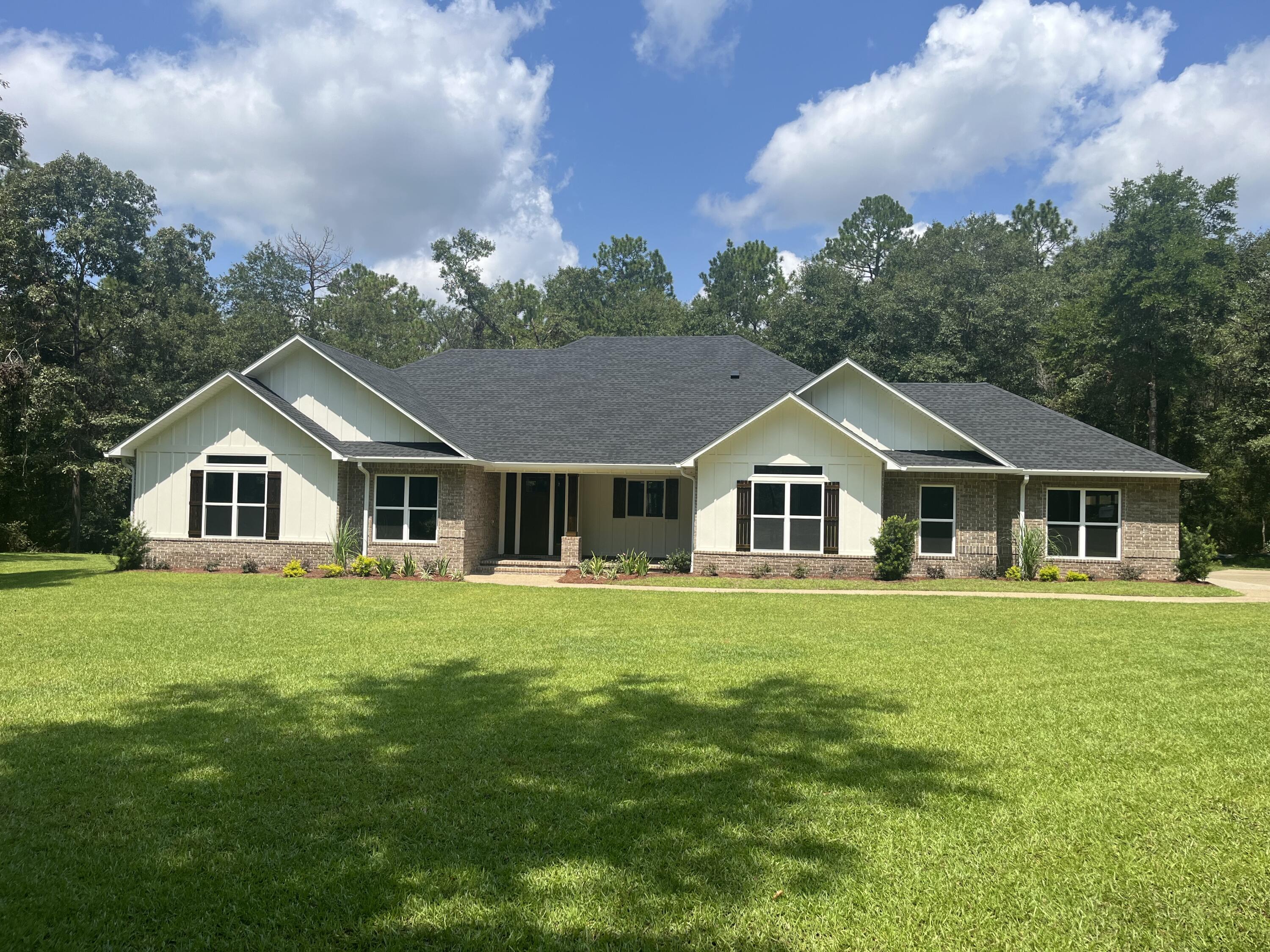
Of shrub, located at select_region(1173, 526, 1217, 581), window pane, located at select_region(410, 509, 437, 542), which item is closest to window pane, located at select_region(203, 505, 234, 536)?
window pane, located at select_region(410, 509, 437, 542)

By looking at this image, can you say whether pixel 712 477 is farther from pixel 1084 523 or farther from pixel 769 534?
pixel 1084 523

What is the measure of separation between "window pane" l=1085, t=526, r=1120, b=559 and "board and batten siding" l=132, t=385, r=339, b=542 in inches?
743

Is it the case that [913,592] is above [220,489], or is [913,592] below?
below

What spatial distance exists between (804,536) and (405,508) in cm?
994

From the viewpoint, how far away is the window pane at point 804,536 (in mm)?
19250

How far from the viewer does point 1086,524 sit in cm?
1959

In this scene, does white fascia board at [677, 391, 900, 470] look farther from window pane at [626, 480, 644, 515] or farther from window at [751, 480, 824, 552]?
window pane at [626, 480, 644, 515]

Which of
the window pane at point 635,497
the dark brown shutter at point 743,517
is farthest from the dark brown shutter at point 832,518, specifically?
the window pane at point 635,497

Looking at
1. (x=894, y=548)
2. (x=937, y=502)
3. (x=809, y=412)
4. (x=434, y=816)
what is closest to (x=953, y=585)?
(x=894, y=548)

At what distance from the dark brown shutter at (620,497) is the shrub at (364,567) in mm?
7060

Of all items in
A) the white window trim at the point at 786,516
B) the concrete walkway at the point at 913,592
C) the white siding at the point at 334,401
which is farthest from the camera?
the white siding at the point at 334,401

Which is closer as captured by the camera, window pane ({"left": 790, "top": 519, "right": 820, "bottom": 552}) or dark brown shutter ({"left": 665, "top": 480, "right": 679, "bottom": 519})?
window pane ({"left": 790, "top": 519, "right": 820, "bottom": 552})

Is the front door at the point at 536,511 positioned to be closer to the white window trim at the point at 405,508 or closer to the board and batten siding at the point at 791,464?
the white window trim at the point at 405,508

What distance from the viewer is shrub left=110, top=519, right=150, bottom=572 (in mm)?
19109
